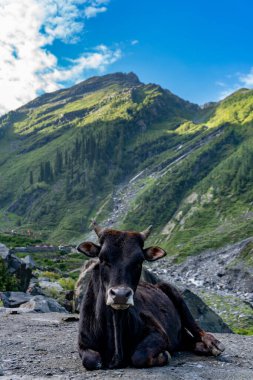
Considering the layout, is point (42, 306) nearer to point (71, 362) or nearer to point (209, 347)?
point (71, 362)

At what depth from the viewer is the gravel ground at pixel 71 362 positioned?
8828mm

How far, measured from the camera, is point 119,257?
888 centimetres

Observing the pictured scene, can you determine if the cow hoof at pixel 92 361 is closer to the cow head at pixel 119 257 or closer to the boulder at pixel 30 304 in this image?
the cow head at pixel 119 257

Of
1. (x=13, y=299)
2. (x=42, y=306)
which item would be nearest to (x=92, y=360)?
(x=42, y=306)

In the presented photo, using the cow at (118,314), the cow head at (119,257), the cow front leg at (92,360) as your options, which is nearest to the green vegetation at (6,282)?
the cow at (118,314)

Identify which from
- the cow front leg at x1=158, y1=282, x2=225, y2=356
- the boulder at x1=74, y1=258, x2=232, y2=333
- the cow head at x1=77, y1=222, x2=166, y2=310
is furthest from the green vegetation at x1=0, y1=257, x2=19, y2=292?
the cow head at x1=77, y1=222, x2=166, y2=310

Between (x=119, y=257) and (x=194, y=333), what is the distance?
4146 millimetres

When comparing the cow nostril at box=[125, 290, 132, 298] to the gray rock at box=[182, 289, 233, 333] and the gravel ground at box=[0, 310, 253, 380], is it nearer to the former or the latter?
the gravel ground at box=[0, 310, 253, 380]

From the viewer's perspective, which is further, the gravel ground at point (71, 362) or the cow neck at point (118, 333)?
the cow neck at point (118, 333)

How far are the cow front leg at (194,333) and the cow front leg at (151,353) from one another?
1.91 m

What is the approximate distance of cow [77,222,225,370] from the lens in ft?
28.5

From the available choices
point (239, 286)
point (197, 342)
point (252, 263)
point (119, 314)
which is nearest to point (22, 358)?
point (119, 314)

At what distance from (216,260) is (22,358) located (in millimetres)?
105104

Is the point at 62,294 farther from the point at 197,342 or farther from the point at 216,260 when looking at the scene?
the point at 216,260
